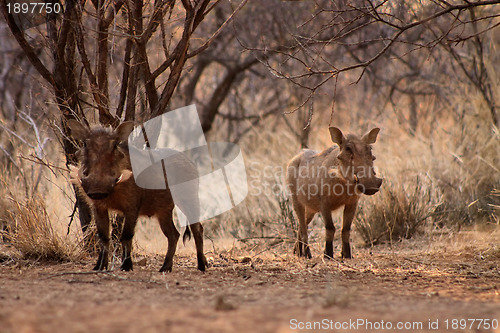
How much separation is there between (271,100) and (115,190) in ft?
30.0

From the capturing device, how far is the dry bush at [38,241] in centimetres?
497

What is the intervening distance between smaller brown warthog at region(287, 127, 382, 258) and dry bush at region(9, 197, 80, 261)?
7.14 ft

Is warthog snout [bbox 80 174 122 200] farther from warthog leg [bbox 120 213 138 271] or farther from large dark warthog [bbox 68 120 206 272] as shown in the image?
warthog leg [bbox 120 213 138 271]

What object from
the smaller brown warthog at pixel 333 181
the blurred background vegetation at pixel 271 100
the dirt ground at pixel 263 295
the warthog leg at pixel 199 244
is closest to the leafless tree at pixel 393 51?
the blurred background vegetation at pixel 271 100

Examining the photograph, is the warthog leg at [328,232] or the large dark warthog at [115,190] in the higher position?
the large dark warthog at [115,190]

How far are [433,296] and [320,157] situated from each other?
9.14 ft

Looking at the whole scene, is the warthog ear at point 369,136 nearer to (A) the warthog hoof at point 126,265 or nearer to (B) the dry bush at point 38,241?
(A) the warthog hoof at point 126,265

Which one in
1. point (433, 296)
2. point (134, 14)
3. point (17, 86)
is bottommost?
point (433, 296)

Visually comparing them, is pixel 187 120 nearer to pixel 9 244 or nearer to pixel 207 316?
pixel 9 244

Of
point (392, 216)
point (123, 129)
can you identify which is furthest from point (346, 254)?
point (123, 129)

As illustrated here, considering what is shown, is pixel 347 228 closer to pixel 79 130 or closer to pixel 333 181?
pixel 333 181

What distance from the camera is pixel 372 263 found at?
17.3 ft

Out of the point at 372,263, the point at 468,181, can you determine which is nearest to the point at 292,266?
the point at 372,263

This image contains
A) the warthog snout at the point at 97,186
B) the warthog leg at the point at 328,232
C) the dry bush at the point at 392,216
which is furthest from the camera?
the dry bush at the point at 392,216
